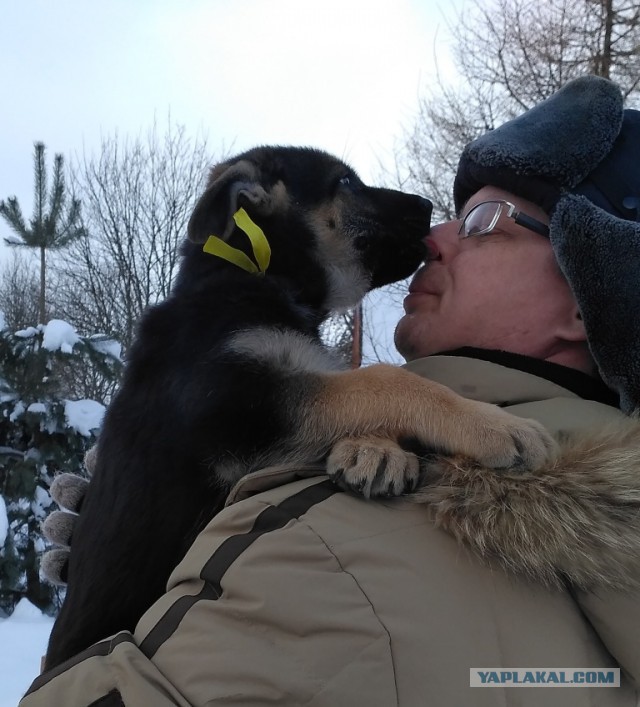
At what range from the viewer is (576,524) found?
1427mm

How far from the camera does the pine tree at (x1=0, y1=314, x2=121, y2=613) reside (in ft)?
24.8

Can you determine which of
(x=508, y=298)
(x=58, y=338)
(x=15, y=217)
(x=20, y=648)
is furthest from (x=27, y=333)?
(x=15, y=217)

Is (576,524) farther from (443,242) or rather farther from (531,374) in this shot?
(443,242)

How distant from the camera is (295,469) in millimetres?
1766

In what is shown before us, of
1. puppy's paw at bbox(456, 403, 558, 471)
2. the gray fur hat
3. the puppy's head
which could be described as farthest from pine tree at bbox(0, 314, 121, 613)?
puppy's paw at bbox(456, 403, 558, 471)

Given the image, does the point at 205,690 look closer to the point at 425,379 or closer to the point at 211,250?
the point at 425,379

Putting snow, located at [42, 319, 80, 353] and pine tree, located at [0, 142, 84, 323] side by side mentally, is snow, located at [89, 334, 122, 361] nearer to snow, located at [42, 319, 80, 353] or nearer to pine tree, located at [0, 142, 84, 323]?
snow, located at [42, 319, 80, 353]

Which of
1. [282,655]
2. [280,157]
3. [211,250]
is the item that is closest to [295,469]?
[282,655]

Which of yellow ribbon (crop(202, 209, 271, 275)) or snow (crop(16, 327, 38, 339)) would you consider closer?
yellow ribbon (crop(202, 209, 271, 275))

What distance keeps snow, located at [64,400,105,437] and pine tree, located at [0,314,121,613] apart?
0.03 feet

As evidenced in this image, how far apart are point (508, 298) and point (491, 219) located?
0.91 ft

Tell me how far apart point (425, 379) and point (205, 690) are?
120 cm

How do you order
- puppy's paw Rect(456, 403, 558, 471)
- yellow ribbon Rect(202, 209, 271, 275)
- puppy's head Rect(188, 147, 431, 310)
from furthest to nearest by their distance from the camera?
puppy's head Rect(188, 147, 431, 310)
yellow ribbon Rect(202, 209, 271, 275)
puppy's paw Rect(456, 403, 558, 471)

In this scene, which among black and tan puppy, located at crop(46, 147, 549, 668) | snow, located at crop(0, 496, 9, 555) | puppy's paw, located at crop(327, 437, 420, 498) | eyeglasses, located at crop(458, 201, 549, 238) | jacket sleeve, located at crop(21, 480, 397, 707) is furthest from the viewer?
snow, located at crop(0, 496, 9, 555)
